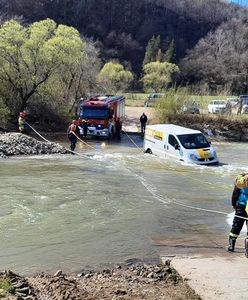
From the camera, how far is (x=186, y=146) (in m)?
23.5

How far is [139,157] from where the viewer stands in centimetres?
2628

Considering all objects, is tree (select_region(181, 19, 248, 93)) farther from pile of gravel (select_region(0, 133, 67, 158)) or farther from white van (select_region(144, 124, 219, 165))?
white van (select_region(144, 124, 219, 165))

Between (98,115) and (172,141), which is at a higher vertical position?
(98,115)

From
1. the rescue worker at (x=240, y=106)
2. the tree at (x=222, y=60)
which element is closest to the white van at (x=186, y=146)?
the rescue worker at (x=240, y=106)

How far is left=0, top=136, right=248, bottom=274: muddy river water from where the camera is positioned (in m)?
10.8

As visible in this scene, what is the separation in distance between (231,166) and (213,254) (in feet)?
46.8

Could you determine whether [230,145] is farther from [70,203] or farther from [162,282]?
[162,282]

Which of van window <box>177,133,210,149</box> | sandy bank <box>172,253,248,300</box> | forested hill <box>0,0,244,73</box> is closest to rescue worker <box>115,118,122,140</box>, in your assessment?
van window <box>177,133,210,149</box>

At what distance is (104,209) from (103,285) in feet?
21.5

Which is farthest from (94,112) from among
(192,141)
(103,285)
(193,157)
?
(103,285)

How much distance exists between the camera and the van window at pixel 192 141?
2350cm

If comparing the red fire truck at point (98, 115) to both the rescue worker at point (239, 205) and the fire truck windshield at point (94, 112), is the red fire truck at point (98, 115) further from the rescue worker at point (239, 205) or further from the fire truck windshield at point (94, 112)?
the rescue worker at point (239, 205)

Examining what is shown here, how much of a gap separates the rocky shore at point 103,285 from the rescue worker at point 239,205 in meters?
2.04

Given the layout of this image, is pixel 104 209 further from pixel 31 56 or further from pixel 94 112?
pixel 31 56
